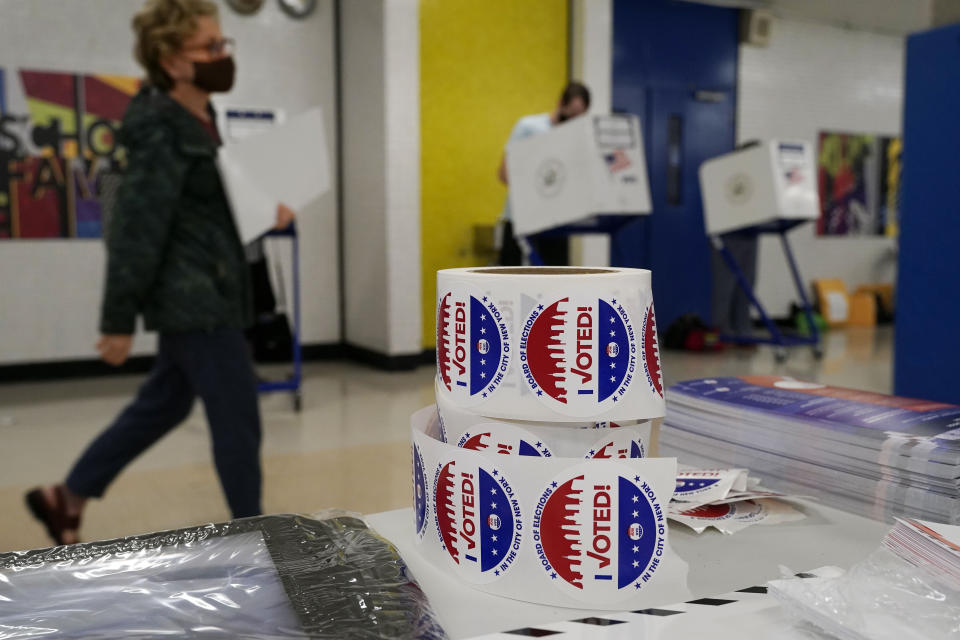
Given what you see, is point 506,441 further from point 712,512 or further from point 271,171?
point 271,171

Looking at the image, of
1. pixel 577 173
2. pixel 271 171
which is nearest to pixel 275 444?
pixel 271 171

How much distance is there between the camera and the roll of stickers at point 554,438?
0.69 meters

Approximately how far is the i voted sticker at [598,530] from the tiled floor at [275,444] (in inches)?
72.9

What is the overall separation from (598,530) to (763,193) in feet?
16.5

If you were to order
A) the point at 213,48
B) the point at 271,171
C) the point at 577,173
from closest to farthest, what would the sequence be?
1. the point at 213,48
2. the point at 271,171
3. the point at 577,173

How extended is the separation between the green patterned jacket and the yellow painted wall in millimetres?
3444

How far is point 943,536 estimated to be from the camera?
66 cm

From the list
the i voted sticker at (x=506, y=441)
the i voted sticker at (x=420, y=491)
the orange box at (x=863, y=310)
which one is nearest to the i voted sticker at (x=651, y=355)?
the i voted sticker at (x=506, y=441)

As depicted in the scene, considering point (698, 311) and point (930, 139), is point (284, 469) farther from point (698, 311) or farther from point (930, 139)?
point (698, 311)

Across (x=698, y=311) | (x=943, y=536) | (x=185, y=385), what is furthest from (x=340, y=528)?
(x=698, y=311)

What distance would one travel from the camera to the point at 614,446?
696 millimetres

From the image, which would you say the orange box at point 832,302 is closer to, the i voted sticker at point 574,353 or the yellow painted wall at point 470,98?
the yellow painted wall at point 470,98

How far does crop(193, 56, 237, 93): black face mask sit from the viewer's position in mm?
1936

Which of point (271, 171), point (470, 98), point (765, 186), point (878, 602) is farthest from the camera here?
point (470, 98)
